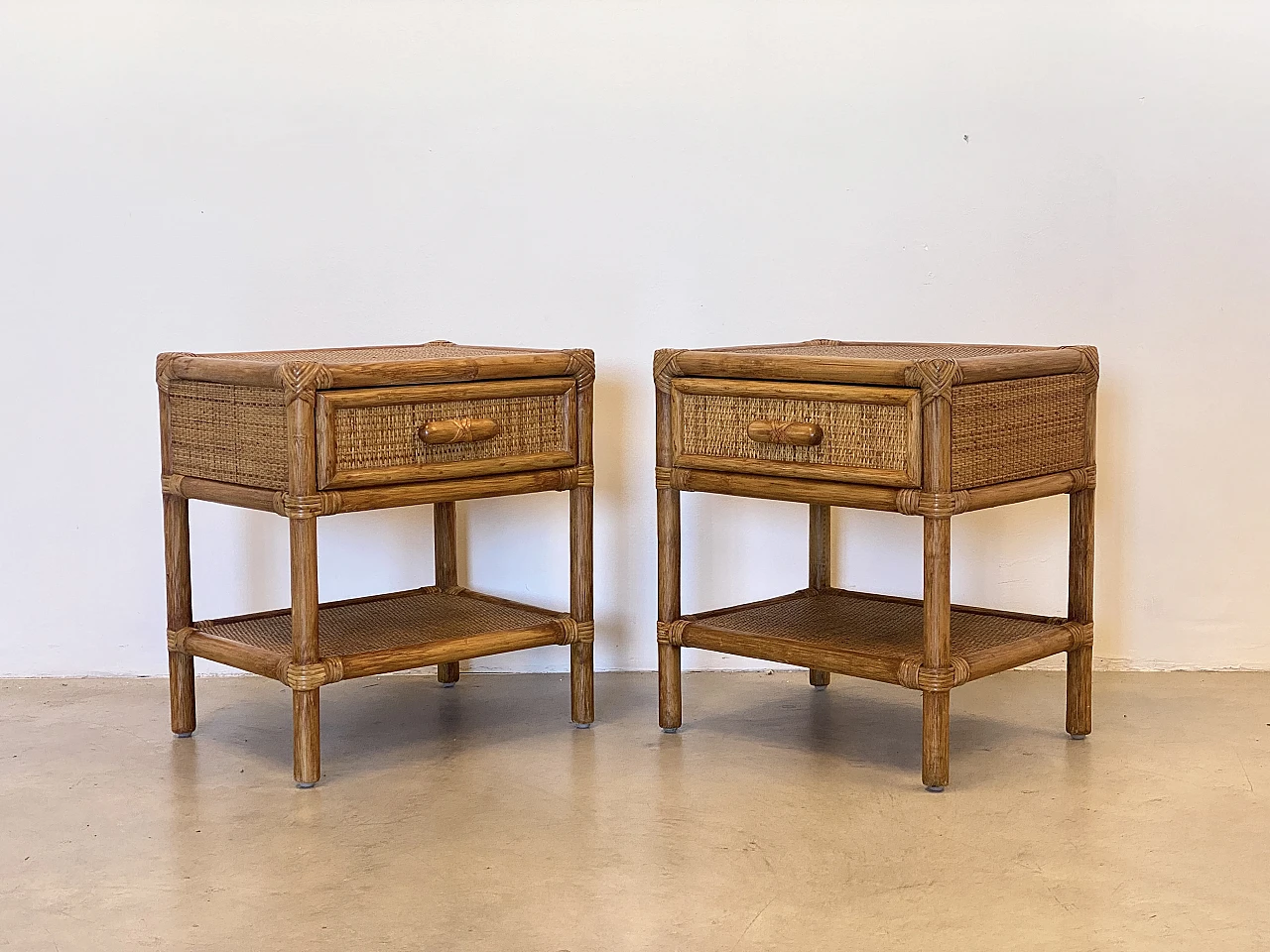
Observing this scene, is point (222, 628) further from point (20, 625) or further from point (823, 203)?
point (823, 203)

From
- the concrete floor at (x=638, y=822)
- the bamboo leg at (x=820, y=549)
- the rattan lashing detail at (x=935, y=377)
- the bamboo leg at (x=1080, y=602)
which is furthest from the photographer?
the bamboo leg at (x=820, y=549)

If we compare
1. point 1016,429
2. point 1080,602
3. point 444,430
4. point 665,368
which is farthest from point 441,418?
point 1080,602

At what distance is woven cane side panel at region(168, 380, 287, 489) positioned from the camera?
2.19 meters

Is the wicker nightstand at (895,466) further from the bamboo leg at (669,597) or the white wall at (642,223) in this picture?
the white wall at (642,223)

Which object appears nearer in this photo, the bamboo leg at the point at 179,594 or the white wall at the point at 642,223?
the bamboo leg at the point at 179,594

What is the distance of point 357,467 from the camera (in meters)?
2.20

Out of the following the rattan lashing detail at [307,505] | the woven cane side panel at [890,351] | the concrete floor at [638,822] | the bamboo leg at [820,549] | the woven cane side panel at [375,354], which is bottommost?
the concrete floor at [638,822]

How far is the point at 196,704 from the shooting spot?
8.93ft

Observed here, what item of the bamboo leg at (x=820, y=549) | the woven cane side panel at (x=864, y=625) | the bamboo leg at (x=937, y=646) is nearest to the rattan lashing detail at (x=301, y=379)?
the woven cane side panel at (x=864, y=625)

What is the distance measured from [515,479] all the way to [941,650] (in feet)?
2.36

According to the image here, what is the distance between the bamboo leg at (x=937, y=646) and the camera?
2.15m

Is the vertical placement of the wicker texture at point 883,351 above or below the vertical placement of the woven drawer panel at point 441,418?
above

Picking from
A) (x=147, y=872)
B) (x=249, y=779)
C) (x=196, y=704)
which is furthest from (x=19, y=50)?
(x=147, y=872)

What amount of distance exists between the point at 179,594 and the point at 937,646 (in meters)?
1.24
